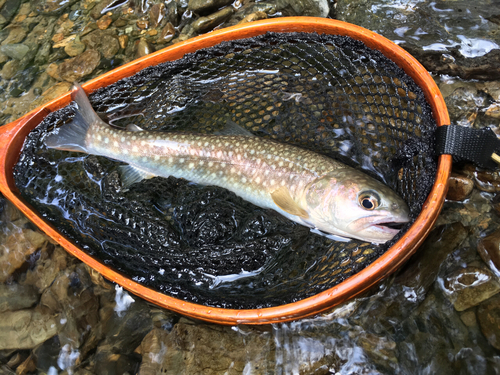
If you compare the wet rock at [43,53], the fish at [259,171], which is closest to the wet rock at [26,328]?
the fish at [259,171]

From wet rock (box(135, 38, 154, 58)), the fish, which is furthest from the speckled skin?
wet rock (box(135, 38, 154, 58))

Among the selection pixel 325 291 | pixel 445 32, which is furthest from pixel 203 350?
pixel 445 32

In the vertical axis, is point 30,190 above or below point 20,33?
below

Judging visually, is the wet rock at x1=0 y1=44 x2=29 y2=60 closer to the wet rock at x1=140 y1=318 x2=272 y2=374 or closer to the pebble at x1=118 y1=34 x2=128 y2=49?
the pebble at x1=118 y1=34 x2=128 y2=49

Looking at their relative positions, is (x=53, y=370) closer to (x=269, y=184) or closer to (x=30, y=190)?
(x=30, y=190)

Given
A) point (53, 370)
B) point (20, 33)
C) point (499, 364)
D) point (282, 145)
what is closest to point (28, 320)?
point (53, 370)

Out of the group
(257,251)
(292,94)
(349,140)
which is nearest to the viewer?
(257,251)

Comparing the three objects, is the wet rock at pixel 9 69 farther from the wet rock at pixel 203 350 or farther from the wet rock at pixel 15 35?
the wet rock at pixel 203 350

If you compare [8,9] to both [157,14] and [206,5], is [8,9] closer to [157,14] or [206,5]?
[157,14]
